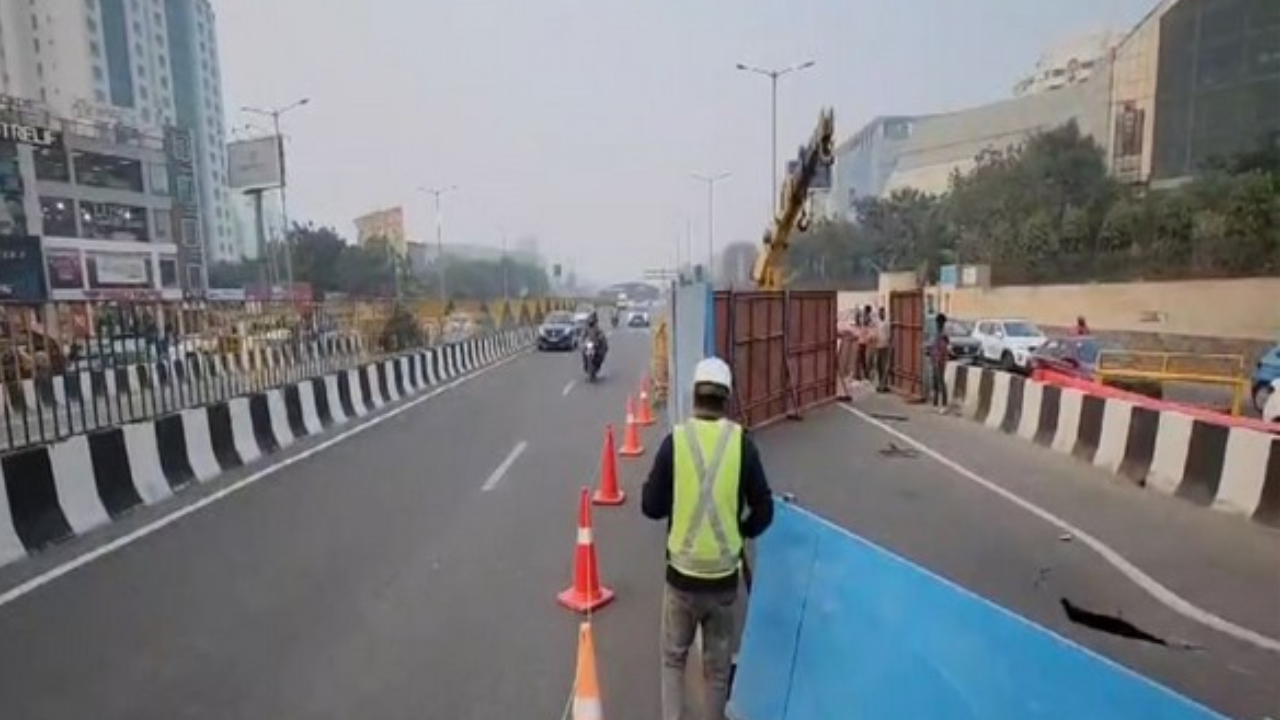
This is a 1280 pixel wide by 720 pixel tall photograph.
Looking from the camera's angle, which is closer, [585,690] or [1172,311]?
[585,690]

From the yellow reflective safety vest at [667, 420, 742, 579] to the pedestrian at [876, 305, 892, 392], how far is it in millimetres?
14870

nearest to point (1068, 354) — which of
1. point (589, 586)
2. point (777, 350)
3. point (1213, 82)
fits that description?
point (777, 350)

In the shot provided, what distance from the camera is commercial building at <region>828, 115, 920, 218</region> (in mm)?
129000

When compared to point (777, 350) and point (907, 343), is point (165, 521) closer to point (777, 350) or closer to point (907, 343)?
point (777, 350)

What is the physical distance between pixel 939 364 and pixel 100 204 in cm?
6853

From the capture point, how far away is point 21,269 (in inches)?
1401

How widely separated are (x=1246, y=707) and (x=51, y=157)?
67.9m

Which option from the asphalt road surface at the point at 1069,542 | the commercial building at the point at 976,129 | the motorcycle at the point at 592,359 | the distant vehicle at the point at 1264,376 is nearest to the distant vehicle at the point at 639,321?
the commercial building at the point at 976,129

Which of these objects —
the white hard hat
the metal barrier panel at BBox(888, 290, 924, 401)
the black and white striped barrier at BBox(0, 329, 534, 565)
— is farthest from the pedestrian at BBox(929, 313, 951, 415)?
the white hard hat

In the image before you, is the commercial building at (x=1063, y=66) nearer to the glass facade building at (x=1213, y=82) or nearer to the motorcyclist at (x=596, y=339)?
the glass facade building at (x=1213, y=82)

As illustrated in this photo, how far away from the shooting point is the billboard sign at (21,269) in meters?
33.8

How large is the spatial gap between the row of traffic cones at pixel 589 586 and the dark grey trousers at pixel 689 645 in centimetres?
33

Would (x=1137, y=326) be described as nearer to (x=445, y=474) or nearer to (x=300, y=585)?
(x=445, y=474)

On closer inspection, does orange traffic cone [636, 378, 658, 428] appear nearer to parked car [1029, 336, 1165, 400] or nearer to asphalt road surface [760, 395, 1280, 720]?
asphalt road surface [760, 395, 1280, 720]
